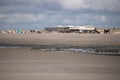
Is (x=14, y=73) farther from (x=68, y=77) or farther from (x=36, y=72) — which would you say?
(x=68, y=77)

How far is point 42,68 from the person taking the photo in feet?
41.1

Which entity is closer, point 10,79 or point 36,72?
point 10,79

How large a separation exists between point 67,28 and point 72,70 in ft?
354

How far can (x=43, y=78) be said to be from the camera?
10.2 m

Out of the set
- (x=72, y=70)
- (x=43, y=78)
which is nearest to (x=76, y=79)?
(x=43, y=78)

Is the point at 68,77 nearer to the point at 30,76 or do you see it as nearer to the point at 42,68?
the point at 30,76

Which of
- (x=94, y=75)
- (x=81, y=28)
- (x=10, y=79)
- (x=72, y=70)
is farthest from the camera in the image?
(x=81, y=28)

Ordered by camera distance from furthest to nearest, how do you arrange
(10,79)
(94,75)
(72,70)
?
(72,70) < (94,75) < (10,79)

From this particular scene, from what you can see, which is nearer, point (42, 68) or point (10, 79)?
point (10, 79)

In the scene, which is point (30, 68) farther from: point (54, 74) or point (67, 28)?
point (67, 28)

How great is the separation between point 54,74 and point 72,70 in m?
1.25

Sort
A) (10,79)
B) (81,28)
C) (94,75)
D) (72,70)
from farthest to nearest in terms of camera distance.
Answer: (81,28), (72,70), (94,75), (10,79)

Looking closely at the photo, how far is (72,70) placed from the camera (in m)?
12.0

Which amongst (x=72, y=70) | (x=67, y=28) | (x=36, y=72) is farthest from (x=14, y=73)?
(x=67, y=28)
